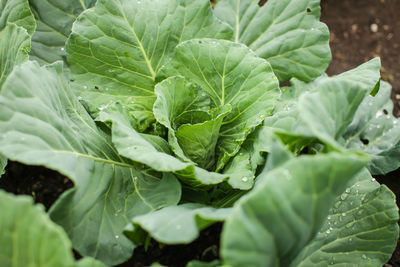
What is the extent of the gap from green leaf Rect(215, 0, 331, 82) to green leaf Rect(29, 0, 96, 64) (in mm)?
693

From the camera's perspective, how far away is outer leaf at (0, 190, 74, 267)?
A: 2.98 feet

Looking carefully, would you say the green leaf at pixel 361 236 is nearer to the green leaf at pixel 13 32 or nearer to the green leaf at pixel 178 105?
the green leaf at pixel 178 105

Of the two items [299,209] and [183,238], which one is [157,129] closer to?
[183,238]

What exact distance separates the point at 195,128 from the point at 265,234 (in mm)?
573

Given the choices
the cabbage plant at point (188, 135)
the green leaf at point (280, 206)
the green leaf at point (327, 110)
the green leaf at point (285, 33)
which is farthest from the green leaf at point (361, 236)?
the green leaf at point (285, 33)

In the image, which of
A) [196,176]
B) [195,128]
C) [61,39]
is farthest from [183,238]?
[61,39]

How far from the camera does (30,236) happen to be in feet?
3.05

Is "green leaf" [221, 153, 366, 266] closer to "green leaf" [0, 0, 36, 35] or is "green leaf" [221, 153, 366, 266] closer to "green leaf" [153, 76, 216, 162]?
"green leaf" [153, 76, 216, 162]

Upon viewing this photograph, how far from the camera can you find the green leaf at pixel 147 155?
1.18 m

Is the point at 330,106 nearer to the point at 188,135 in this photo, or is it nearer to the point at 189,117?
the point at 188,135

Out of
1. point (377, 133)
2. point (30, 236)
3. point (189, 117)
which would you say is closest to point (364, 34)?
point (377, 133)

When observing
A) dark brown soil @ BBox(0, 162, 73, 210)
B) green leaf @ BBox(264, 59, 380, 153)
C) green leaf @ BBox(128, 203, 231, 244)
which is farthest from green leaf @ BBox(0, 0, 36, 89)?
green leaf @ BBox(264, 59, 380, 153)

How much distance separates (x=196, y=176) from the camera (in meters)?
1.28

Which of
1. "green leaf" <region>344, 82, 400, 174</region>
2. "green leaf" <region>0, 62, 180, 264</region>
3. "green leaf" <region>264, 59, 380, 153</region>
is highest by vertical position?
"green leaf" <region>264, 59, 380, 153</region>
